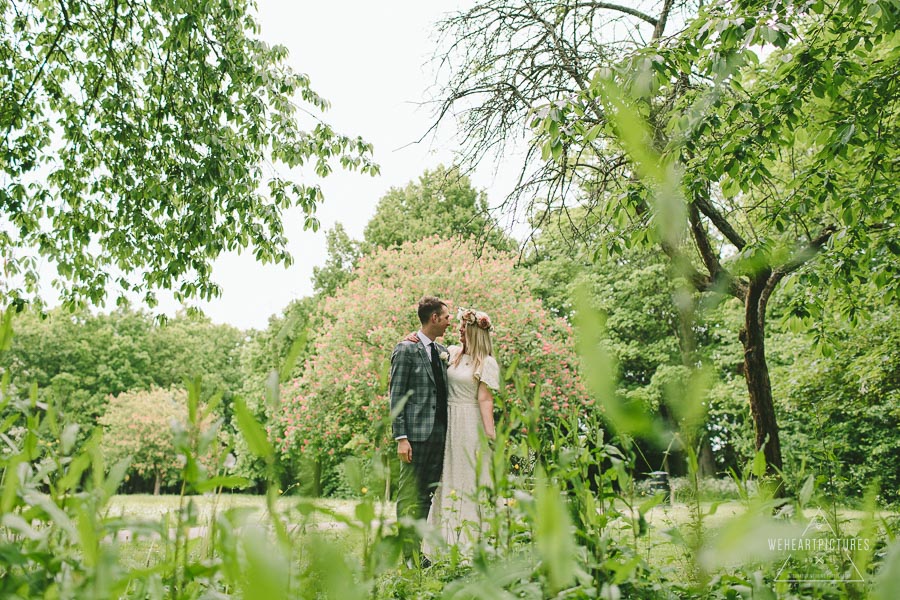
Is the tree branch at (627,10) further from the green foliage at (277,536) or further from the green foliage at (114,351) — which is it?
the green foliage at (114,351)

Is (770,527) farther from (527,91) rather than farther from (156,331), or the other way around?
(156,331)

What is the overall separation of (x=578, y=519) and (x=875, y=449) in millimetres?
14832

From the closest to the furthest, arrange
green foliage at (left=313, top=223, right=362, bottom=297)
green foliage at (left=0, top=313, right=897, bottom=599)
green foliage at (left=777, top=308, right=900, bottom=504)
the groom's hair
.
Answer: green foliage at (left=0, top=313, right=897, bottom=599)
the groom's hair
green foliage at (left=777, top=308, right=900, bottom=504)
green foliage at (left=313, top=223, right=362, bottom=297)

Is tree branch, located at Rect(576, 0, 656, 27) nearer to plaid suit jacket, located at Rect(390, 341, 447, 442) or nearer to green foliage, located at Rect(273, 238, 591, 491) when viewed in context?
plaid suit jacket, located at Rect(390, 341, 447, 442)

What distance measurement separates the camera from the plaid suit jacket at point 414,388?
3721 millimetres

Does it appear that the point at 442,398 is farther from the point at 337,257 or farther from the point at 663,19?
the point at 337,257

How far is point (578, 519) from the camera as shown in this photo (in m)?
1.04

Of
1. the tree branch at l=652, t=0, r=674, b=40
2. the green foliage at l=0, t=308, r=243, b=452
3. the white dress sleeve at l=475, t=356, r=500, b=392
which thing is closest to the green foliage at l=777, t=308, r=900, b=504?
the white dress sleeve at l=475, t=356, r=500, b=392

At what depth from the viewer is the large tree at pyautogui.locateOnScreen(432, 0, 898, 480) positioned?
280 centimetres

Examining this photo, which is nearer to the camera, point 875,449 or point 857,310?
point 857,310

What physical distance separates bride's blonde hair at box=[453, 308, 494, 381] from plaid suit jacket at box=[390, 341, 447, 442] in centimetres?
33

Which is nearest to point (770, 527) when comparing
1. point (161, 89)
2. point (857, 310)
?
point (857, 310)

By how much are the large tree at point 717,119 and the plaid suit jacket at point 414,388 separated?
1463 mm

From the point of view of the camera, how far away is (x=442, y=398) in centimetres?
396
